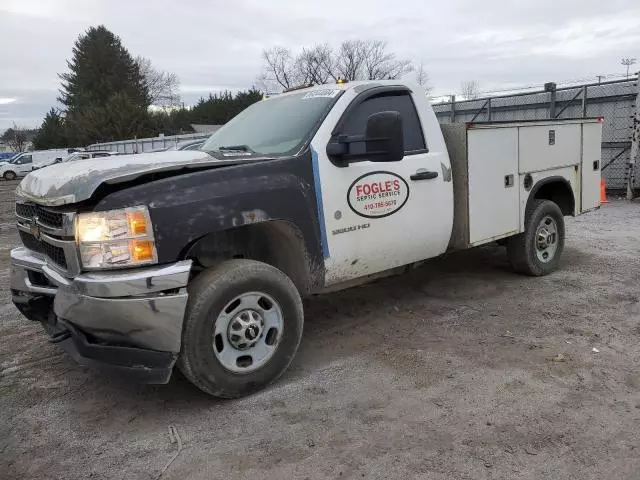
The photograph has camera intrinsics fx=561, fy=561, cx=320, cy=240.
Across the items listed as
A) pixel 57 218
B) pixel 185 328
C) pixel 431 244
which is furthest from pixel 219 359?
pixel 431 244

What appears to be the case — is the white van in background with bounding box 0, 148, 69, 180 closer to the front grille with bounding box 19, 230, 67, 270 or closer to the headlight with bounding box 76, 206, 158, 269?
the front grille with bounding box 19, 230, 67, 270

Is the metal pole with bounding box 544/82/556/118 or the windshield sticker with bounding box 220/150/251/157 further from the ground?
the metal pole with bounding box 544/82/556/118

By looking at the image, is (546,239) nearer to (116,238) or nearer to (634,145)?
(116,238)

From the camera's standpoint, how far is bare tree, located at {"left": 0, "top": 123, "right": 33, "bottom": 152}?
85000mm

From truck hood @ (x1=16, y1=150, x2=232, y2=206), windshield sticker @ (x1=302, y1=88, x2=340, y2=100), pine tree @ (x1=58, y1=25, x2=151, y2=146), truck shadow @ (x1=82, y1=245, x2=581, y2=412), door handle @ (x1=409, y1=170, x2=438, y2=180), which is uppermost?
pine tree @ (x1=58, y1=25, x2=151, y2=146)

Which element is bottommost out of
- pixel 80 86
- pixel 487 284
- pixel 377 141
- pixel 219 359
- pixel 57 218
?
pixel 487 284

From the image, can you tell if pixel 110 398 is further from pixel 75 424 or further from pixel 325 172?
pixel 325 172

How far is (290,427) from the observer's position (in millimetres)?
3209

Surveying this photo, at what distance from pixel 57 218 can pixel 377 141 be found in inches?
80.5

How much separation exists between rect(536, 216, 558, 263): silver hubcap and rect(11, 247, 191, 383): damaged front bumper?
413cm

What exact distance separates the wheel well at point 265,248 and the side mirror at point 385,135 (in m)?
0.78

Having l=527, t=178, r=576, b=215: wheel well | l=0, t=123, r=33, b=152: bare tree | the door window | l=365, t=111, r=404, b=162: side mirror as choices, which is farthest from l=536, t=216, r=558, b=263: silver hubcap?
l=0, t=123, r=33, b=152: bare tree

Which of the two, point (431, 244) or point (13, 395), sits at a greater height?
point (431, 244)

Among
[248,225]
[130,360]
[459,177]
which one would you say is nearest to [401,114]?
[459,177]
